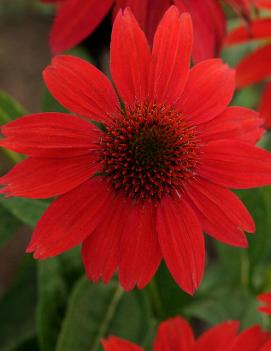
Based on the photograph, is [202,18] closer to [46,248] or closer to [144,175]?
[144,175]

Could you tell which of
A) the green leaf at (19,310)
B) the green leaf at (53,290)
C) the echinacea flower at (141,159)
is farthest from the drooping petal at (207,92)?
the green leaf at (19,310)

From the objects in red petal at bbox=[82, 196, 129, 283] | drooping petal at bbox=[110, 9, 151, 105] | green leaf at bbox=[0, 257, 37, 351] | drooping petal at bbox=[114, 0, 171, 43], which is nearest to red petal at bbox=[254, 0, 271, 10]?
drooping petal at bbox=[114, 0, 171, 43]

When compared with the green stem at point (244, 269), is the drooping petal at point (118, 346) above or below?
above

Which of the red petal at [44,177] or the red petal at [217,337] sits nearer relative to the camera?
the red petal at [44,177]

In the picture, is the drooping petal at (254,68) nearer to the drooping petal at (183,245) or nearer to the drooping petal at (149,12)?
the drooping petal at (149,12)

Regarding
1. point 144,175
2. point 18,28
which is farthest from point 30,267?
point 18,28

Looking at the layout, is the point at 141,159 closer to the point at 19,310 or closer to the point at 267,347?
the point at 267,347

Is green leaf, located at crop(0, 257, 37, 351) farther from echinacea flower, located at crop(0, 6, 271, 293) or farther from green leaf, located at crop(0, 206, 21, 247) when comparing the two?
echinacea flower, located at crop(0, 6, 271, 293)

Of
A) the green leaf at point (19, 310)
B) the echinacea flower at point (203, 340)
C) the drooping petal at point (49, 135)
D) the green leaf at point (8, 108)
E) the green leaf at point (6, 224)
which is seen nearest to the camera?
the drooping petal at point (49, 135)

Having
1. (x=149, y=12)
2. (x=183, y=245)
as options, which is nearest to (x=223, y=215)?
(x=183, y=245)

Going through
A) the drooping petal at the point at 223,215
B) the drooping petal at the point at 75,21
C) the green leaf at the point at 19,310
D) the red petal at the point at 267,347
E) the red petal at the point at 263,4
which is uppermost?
the drooping petal at the point at 75,21
